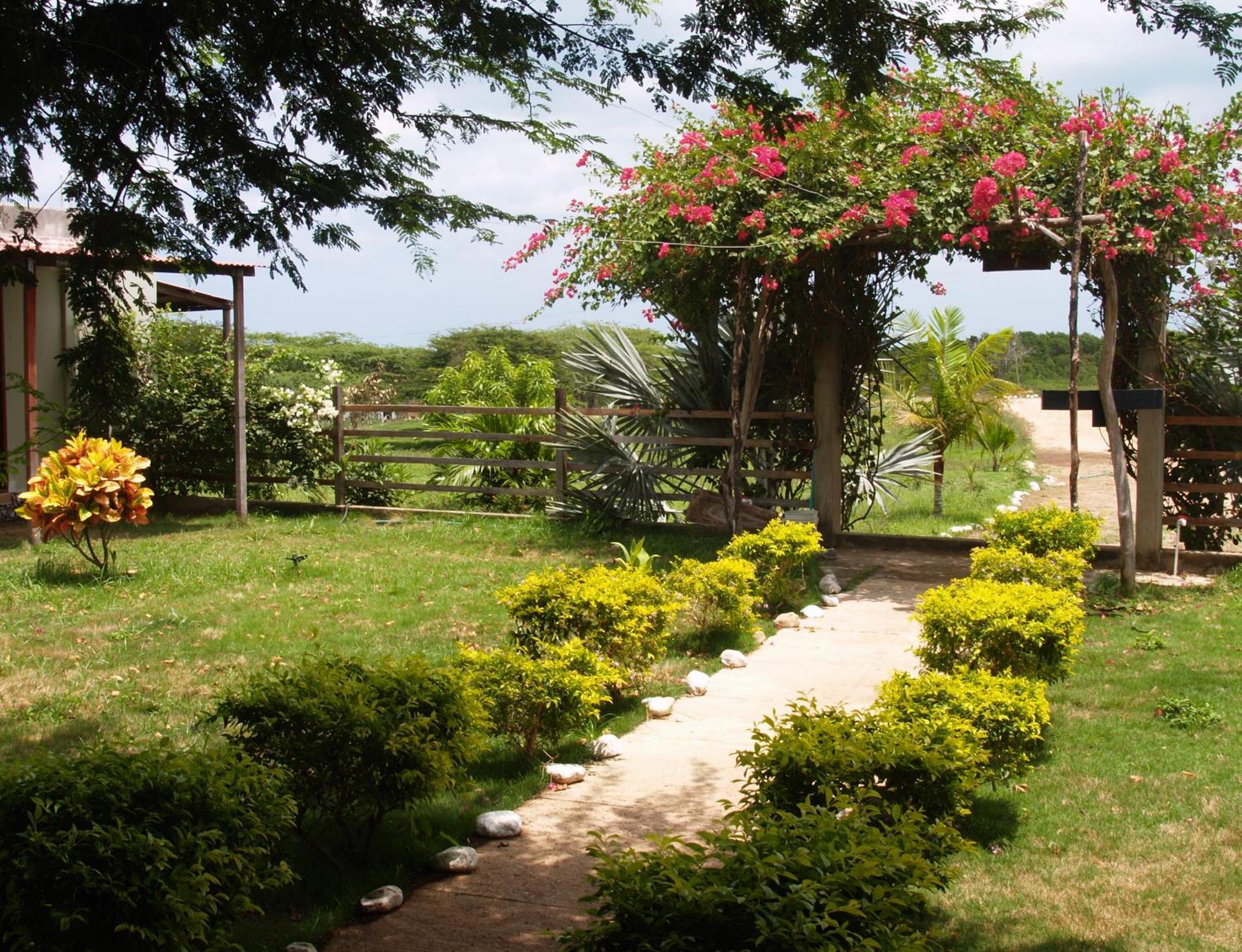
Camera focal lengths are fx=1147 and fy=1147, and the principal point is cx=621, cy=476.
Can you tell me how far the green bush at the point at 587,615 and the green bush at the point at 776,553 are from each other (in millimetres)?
2183

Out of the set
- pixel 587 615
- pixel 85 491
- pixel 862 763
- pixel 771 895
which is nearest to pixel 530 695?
pixel 587 615

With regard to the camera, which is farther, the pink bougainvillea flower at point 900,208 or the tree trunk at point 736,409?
the tree trunk at point 736,409

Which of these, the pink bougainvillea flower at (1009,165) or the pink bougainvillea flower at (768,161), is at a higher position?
the pink bougainvillea flower at (768,161)

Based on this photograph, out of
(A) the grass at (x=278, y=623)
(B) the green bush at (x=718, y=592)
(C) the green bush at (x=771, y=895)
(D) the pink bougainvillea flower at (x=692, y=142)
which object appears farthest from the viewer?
(D) the pink bougainvillea flower at (x=692, y=142)

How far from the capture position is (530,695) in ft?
17.5

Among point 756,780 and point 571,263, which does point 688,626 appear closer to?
point 756,780

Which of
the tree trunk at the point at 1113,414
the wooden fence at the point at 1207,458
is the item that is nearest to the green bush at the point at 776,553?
the tree trunk at the point at 1113,414

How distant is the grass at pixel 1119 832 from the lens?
149 inches

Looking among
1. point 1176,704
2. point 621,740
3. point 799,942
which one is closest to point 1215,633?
point 1176,704

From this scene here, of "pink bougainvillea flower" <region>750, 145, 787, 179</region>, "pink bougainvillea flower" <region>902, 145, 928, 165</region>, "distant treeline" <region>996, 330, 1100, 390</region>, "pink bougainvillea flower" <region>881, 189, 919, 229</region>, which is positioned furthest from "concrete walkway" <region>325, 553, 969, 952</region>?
"distant treeline" <region>996, 330, 1100, 390</region>

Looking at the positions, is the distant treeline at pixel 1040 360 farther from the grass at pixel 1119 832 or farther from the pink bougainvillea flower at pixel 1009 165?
the grass at pixel 1119 832

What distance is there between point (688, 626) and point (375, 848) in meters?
4.08

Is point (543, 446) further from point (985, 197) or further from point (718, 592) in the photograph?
point (718, 592)

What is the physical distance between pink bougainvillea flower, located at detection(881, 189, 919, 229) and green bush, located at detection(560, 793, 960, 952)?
7.58 metres
